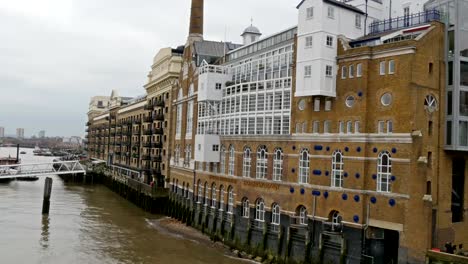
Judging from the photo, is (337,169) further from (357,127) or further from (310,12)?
Answer: (310,12)

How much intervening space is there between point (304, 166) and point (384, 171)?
6.22m

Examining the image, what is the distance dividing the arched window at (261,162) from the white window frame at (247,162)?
1.16m

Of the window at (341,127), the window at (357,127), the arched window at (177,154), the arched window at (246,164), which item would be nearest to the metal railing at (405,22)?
the window at (357,127)

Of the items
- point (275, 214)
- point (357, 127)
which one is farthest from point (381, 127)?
point (275, 214)

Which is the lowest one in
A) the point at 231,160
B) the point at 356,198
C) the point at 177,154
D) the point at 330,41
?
the point at 356,198

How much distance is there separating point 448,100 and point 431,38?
3.92m

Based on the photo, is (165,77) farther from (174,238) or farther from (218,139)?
(174,238)

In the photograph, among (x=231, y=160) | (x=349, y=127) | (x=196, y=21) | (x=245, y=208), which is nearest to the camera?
(x=349, y=127)

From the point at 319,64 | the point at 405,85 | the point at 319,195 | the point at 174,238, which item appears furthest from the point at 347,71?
the point at 174,238

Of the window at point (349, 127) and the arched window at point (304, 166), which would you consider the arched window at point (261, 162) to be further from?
the window at point (349, 127)

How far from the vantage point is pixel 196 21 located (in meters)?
57.6

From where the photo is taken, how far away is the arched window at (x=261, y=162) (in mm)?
36541

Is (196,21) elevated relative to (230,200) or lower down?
elevated

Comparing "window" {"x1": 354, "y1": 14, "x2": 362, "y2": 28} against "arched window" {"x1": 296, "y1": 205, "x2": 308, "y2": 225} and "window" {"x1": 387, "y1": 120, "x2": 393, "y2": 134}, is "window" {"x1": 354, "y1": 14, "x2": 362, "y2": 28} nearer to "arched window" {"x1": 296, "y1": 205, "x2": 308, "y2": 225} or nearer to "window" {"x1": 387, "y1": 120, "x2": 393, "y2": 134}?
"window" {"x1": 387, "y1": 120, "x2": 393, "y2": 134}
